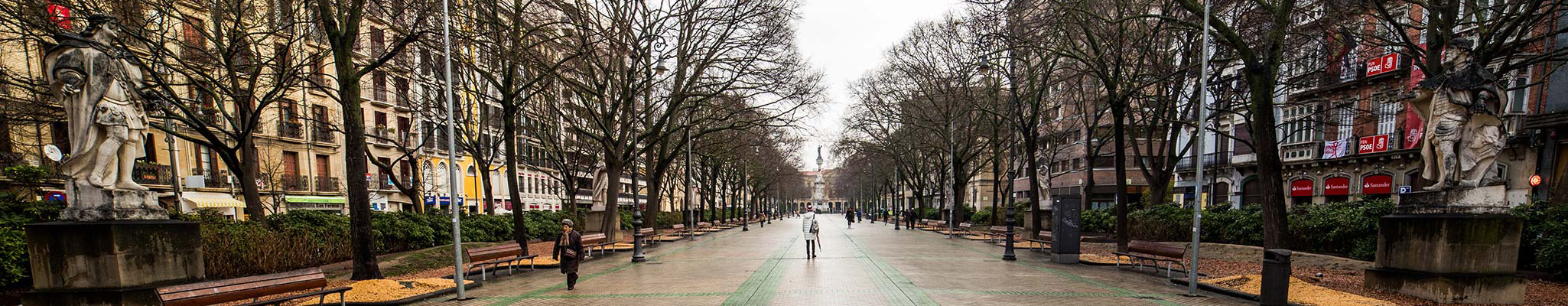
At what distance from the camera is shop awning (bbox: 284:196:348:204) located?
29.4 metres

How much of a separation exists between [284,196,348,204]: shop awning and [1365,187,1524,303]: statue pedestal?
121 ft

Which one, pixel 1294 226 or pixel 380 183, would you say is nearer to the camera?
pixel 1294 226

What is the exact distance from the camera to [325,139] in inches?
1240

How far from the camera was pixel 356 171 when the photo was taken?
10.5 metres

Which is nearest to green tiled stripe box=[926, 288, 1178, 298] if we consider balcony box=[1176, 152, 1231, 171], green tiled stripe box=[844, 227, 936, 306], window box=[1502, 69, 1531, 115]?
green tiled stripe box=[844, 227, 936, 306]

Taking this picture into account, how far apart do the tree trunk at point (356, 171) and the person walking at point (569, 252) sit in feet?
9.84

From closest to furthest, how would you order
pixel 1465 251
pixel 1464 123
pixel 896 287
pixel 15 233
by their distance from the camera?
1. pixel 1465 251
2. pixel 15 233
3. pixel 1464 123
4. pixel 896 287

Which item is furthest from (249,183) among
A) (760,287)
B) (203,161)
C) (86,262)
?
(203,161)

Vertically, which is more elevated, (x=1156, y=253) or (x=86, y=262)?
(x=86, y=262)

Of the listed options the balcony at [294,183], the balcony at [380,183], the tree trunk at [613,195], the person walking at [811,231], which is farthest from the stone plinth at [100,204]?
the balcony at [380,183]

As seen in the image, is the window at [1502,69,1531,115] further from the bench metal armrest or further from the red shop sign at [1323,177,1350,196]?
the bench metal armrest

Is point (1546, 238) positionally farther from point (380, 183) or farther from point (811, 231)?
point (380, 183)

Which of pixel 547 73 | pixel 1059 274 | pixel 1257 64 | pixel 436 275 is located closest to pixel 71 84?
pixel 436 275

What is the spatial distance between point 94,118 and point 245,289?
8.28 feet
